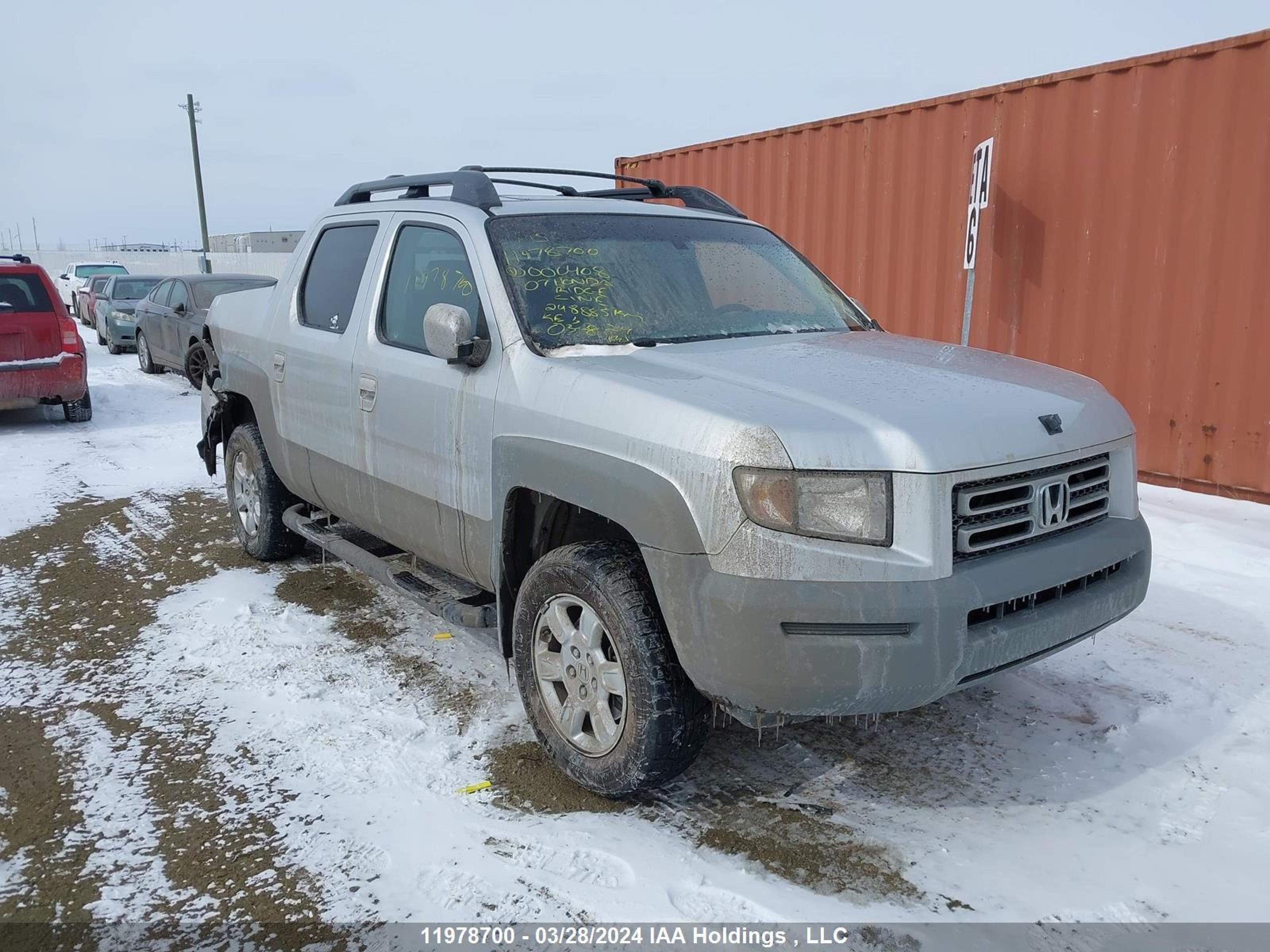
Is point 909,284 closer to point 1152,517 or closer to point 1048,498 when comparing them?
point 1152,517

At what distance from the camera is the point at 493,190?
4.01 metres

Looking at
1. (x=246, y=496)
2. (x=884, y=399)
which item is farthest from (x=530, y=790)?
(x=246, y=496)

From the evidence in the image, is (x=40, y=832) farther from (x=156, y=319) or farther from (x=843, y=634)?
(x=156, y=319)

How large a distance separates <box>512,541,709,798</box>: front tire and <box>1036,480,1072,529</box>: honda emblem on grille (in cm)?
119

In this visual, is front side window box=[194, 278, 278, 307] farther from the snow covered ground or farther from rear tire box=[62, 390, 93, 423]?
the snow covered ground

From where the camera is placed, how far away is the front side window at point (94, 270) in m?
24.9

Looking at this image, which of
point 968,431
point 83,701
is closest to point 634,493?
point 968,431

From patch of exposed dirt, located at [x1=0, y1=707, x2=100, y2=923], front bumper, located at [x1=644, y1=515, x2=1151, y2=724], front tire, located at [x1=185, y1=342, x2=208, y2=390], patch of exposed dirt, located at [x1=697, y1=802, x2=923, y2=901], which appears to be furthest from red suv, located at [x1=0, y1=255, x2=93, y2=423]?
patch of exposed dirt, located at [x1=697, y1=802, x2=923, y2=901]

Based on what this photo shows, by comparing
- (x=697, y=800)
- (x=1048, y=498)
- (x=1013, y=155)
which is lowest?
(x=697, y=800)

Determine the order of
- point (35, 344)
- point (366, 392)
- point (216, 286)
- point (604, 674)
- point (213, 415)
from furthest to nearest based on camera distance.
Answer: point (216, 286) → point (35, 344) → point (213, 415) → point (366, 392) → point (604, 674)

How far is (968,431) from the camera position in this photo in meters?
2.80

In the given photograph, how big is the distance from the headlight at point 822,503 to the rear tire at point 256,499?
358cm

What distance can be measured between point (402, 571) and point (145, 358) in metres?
12.8

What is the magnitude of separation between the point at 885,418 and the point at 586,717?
1.41 m
